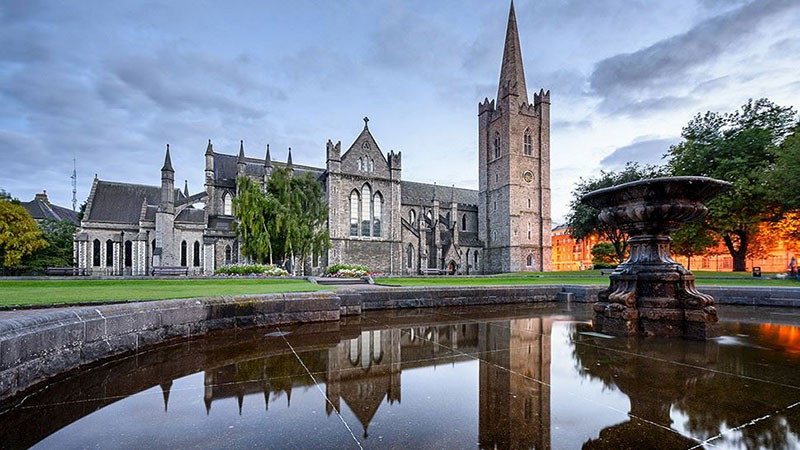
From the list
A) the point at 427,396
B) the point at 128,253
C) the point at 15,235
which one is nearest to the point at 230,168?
the point at 128,253

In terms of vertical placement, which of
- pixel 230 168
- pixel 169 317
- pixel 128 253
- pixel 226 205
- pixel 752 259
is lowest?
pixel 752 259

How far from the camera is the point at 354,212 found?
39062mm

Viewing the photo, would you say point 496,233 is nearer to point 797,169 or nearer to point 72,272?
point 797,169

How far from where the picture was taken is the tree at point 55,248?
1422 inches

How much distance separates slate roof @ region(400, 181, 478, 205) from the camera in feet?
163

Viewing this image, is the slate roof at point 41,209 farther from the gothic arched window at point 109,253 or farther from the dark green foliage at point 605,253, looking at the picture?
the dark green foliage at point 605,253

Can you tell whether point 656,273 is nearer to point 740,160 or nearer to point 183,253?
point 740,160

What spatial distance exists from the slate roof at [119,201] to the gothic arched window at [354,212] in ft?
69.8

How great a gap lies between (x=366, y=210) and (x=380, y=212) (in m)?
1.63

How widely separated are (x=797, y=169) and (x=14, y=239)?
57.8m

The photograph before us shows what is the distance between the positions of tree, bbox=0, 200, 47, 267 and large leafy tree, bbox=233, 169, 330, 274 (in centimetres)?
2466

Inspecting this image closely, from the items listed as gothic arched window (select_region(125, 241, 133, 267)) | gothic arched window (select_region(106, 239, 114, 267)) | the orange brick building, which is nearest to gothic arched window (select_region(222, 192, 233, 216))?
gothic arched window (select_region(125, 241, 133, 267))

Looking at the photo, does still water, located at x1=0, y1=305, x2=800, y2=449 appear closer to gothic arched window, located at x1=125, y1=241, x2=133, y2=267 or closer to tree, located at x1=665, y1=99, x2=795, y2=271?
tree, located at x1=665, y1=99, x2=795, y2=271

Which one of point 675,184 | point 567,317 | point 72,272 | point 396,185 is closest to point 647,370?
point 675,184
